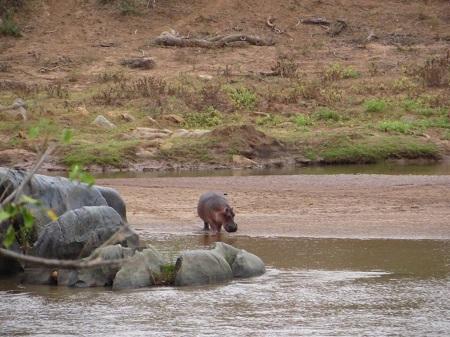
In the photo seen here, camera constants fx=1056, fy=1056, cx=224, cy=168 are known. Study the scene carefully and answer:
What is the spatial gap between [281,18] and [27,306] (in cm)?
2292

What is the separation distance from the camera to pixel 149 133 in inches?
866

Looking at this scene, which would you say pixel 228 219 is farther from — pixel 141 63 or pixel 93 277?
pixel 141 63

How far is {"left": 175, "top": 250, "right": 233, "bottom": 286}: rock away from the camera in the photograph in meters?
10.5

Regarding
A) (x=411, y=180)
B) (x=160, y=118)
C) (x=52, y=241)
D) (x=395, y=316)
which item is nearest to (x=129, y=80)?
(x=160, y=118)

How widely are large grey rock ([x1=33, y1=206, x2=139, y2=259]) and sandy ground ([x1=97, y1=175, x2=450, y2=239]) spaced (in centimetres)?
299

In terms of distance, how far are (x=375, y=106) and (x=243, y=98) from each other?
120 inches

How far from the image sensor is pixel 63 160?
20609 millimetres

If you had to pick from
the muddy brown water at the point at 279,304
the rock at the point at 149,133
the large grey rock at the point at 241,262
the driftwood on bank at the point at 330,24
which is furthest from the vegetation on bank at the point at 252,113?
the large grey rock at the point at 241,262

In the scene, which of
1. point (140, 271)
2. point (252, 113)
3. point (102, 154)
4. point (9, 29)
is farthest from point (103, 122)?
point (140, 271)

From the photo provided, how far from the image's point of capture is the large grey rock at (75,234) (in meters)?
10.8

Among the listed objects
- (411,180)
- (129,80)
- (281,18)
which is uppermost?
(281,18)

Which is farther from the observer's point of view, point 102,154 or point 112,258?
point 102,154

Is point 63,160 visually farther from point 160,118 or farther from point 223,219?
point 223,219

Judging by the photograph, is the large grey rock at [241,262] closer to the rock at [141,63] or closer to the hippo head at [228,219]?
the hippo head at [228,219]
